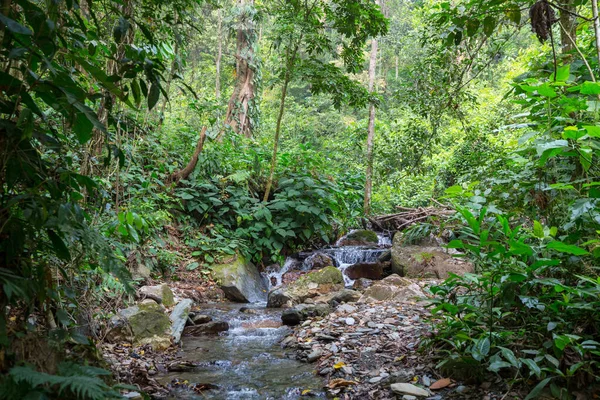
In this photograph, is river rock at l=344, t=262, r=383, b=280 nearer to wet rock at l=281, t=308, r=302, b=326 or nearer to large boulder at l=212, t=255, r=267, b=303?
large boulder at l=212, t=255, r=267, b=303

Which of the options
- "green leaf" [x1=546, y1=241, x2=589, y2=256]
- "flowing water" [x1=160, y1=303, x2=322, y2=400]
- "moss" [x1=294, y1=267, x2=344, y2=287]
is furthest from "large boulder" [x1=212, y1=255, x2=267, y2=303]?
"green leaf" [x1=546, y1=241, x2=589, y2=256]

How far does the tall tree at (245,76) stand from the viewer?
41.3 ft

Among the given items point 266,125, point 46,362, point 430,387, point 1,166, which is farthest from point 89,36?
point 266,125

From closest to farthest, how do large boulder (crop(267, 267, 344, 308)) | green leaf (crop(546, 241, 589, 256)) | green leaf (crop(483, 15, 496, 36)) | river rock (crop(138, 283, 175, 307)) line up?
1. green leaf (crop(546, 241, 589, 256))
2. green leaf (crop(483, 15, 496, 36))
3. river rock (crop(138, 283, 175, 307))
4. large boulder (crop(267, 267, 344, 308))

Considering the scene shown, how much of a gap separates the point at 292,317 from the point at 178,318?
1.58 m

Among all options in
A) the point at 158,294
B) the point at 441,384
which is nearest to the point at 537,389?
the point at 441,384

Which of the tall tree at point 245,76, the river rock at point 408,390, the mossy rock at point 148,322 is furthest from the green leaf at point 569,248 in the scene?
the tall tree at point 245,76

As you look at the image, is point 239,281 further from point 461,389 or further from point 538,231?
point 538,231

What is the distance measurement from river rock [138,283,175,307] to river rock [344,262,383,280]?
14.8ft

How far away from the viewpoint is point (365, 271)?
977cm

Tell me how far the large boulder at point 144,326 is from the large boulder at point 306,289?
253cm

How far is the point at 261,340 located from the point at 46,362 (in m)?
3.88

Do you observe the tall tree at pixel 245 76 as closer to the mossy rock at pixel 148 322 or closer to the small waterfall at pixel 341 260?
the small waterfall at pixel 341 260

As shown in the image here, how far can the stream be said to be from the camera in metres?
3.88
